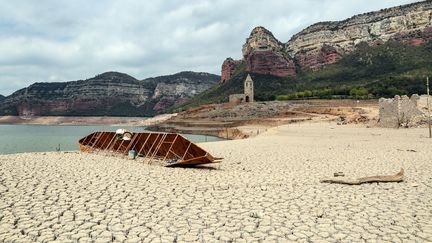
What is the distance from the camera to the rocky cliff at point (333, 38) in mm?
115188

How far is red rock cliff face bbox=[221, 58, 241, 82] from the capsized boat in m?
136

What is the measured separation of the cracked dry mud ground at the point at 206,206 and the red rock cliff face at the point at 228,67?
14620 cm

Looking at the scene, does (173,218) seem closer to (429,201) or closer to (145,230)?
(145,230)

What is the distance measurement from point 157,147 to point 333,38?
136095 millimetres

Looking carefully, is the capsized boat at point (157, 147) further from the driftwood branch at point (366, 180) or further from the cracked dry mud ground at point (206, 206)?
the driftwood branch at point (366, 180)

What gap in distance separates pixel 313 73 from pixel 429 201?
118 meters

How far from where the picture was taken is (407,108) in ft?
116

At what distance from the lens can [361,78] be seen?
95312mm

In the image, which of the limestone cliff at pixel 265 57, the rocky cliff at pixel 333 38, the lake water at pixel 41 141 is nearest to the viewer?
the lake water at pixel 41 141

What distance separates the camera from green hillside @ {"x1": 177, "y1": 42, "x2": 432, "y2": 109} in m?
74.9

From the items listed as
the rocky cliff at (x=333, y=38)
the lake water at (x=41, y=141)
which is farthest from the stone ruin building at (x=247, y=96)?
the rocky cliff at (x=333, y=38)

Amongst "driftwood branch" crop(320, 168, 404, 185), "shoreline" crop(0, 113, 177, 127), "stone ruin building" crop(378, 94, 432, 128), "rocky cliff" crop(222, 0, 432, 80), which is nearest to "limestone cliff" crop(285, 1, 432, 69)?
"rocky cliff" crop(222, 0, 432, 80)

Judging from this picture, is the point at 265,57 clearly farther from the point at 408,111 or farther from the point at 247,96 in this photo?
the point at 408,111

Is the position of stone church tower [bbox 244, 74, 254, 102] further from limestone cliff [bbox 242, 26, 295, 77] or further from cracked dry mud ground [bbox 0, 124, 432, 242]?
cracked dry mud ground [bbox 0, 124, 432, 242]
